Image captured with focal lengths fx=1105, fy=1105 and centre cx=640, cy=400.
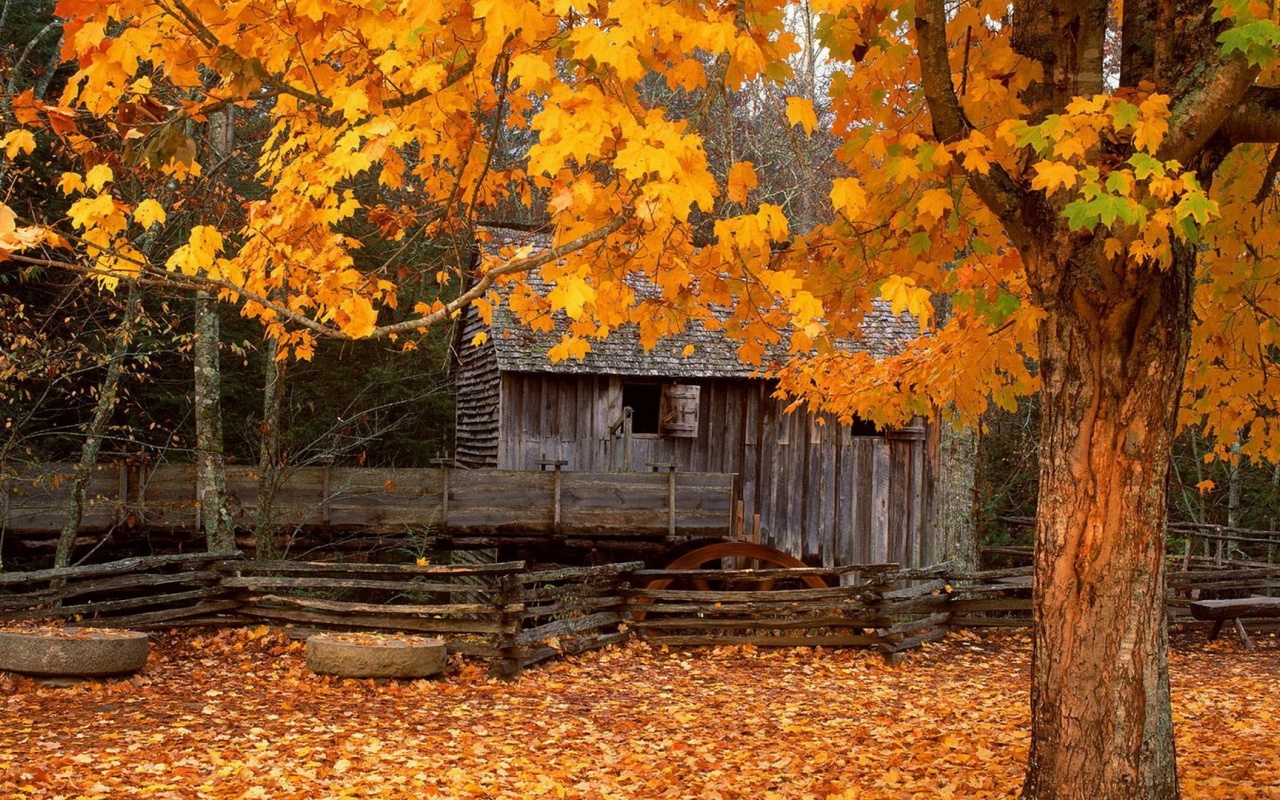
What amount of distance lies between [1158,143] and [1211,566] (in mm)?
14021

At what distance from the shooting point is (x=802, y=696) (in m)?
10.0

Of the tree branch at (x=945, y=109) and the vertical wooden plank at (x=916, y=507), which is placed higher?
the tree branch at (x=945, y=109)

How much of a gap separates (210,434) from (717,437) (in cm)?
782

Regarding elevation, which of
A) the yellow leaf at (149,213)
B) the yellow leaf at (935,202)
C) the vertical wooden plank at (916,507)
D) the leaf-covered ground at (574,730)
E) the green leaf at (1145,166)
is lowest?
the leaf-covered ground at (574,730)

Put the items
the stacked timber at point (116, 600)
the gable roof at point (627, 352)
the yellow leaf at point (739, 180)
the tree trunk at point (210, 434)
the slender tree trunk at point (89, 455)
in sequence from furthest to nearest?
the gable roof at point (627, 352), the tree trunk at point (210, 434), the slender tree trunk at point (89, 455), the stacked timber at point (116, 600), the yellow leaf at point (739, 180)

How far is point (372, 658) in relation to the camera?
9625 millimetres

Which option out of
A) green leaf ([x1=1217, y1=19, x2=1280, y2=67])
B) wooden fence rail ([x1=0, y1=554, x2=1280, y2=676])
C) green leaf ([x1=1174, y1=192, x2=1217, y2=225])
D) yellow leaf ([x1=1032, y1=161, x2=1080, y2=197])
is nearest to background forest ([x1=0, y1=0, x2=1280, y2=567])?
wooden fence rail ([x1=0, y1=554, x2=1280, y2=676])

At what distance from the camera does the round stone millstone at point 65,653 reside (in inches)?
348

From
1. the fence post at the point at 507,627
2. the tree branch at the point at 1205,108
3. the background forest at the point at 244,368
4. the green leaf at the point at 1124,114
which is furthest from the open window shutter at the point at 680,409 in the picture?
the green leaf at the point at 1124,114

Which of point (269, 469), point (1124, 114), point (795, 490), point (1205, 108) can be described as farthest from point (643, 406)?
point (1124, 114)

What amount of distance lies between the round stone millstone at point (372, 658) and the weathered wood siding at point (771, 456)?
6430mm

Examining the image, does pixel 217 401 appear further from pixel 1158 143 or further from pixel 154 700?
pixel 1158 143

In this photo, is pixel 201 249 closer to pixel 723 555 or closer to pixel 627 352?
pixel 723 555

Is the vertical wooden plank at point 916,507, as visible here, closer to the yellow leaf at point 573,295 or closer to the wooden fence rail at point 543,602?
the wooden fence rail at point 543,602
